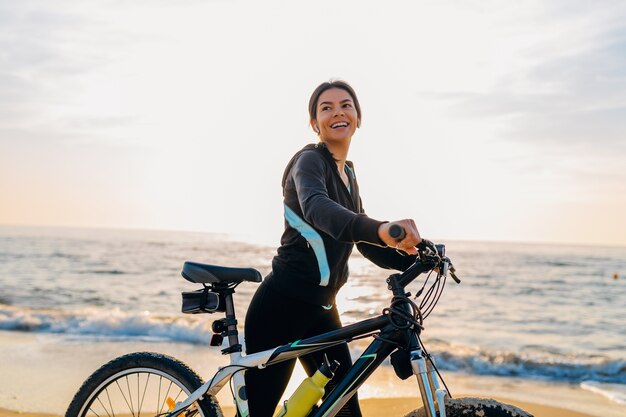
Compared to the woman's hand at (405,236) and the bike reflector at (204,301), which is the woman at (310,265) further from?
the woman's hand at (405,236)

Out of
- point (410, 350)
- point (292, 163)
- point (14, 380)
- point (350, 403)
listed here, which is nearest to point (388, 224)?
point (410, 350)

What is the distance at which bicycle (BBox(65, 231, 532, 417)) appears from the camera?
2031 mm

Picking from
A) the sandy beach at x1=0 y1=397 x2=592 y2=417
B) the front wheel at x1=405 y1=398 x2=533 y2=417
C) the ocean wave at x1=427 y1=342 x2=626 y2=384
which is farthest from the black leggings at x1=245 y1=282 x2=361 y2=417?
A: the ocean wave at x1=427 y1=342 x2=626 y2=384

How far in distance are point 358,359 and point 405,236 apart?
0.61 m

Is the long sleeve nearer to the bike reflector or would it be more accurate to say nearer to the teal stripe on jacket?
the teal stripe on jacket

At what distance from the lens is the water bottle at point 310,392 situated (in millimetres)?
2309

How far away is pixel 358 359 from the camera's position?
7.33 feet

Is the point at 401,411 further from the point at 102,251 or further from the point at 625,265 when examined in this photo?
the point at 625,265

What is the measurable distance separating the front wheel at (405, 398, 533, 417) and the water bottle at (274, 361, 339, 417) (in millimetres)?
468

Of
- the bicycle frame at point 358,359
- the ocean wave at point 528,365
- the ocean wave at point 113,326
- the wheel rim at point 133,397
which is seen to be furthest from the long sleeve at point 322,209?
the ocean wave at point 113,326

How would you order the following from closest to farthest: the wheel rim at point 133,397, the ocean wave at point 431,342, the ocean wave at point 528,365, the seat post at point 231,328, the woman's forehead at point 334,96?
the seat post at point 231,328, the woman's forehead at point 334,96, the wheel rim at point 133,397, the ocean wave at point 528,365, the ocean wave at point 431,342

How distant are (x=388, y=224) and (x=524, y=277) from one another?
2620cm

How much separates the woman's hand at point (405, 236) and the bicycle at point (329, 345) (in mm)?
96

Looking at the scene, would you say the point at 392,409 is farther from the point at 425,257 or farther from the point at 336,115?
the point at 425,257
